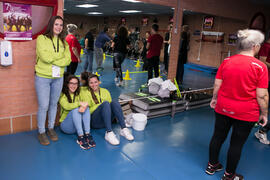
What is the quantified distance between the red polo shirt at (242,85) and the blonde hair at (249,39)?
0.09m

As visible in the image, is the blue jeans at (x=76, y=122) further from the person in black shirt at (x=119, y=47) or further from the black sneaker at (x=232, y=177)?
the person in black shirt at (x=119, y=47)

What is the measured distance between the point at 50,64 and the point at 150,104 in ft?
6.21

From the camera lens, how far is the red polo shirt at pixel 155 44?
201 inches

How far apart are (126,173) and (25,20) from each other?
226 cm

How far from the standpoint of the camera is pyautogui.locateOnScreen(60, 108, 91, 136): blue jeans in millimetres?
2860

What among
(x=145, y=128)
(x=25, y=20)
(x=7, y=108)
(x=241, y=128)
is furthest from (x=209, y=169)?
(x=25, y=20)

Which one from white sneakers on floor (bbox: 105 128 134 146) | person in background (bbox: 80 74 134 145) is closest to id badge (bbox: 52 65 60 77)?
person in background (bbox: 80 74 134 145)

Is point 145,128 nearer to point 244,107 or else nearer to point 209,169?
point 209,169

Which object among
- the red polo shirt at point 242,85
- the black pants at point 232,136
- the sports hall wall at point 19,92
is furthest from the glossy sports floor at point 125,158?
the red polo shirt at point 242,85

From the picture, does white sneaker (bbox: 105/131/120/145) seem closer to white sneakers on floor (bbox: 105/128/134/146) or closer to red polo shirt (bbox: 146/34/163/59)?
white sneakers on floor (bbox: 105/128/134/146)

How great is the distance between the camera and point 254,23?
21.5 feet

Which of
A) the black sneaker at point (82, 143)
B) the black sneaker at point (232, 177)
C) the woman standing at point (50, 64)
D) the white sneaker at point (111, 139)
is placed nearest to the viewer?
the black sneaker at point (232, 177)

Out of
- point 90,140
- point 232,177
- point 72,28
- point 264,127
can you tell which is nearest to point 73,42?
point 72,28

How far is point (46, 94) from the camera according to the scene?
8.98 feet
